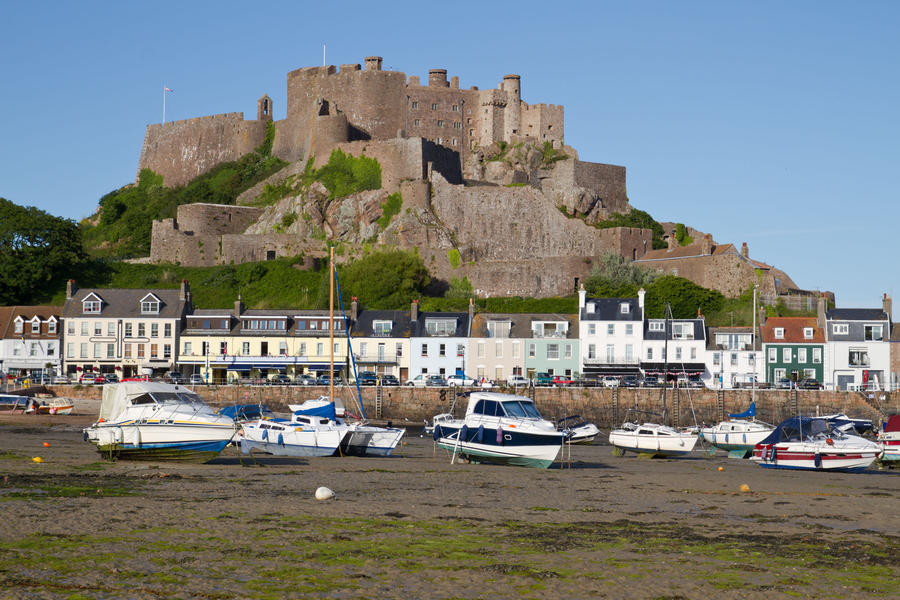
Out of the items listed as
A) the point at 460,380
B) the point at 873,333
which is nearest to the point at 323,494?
the point at 460,380

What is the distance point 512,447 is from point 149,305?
3602 centimetres

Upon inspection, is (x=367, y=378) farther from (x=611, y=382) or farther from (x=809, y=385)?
(x=809, y=385)

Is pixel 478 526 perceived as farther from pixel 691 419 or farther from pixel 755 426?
pixel 691 419

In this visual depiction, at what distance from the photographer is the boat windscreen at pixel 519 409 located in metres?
23.8

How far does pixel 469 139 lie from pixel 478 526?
70.5 metres

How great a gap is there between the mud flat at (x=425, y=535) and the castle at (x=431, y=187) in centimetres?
4578

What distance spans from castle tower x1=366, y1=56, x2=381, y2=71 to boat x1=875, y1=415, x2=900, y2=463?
185 feet

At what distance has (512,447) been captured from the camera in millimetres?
23156

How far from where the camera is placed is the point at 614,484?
19594 millimetres

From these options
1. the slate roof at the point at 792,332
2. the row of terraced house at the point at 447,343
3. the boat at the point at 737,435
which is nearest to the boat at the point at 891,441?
the boat at the point at 737,435

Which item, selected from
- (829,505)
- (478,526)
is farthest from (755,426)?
(478,526)

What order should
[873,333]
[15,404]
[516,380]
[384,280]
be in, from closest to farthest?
[15,404], [516,380], [873,333], [384,280]

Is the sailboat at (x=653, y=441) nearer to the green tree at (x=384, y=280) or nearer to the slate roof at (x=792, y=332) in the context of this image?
the slate roof at (x=792, y=332)

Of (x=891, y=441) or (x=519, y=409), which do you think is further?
(x=891, y=441)
